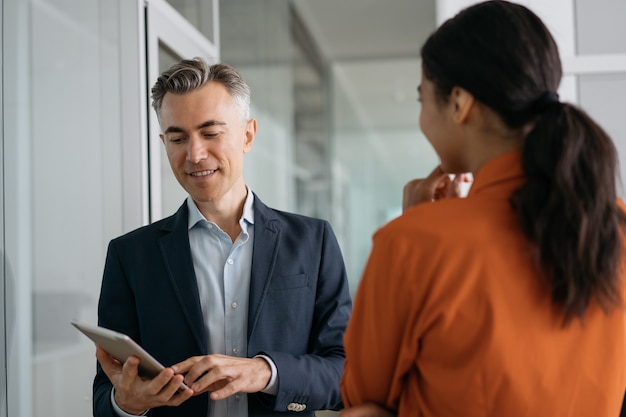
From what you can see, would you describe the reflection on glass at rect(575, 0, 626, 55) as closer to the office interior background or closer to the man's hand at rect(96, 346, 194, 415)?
the office interior background

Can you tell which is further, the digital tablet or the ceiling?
the ceiling

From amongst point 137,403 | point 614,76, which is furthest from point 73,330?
point 614,76

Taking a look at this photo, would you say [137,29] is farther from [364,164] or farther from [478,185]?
[364,164]

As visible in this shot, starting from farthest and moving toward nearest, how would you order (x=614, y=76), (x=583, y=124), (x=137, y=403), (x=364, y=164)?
(x=364, y=164) < (x=614, y=76) < (x=137, y=403) < (x=583, y=124)

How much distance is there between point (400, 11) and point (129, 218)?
16.4ft

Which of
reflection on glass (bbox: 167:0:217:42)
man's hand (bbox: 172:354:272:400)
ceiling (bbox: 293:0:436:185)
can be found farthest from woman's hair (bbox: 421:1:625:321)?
ceiling (bbox: 293:0:436:185)

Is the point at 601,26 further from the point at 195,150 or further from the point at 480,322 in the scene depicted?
the point at 480,322

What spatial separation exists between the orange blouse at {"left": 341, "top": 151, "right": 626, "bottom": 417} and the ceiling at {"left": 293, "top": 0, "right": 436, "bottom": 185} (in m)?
5.85

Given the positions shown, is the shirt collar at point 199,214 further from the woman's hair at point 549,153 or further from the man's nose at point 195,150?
the woman's hair at point 549,153

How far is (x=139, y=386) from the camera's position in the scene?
1.40 metres

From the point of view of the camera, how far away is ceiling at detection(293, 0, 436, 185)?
6859 millimetres

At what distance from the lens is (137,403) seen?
56.6 inches

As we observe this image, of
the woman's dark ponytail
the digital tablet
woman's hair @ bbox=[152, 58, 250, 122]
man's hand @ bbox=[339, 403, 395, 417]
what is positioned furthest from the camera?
woman's hair @ bbox=[152, 58, 250, 122]

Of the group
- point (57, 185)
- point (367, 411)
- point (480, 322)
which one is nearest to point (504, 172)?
point (480, 322)
